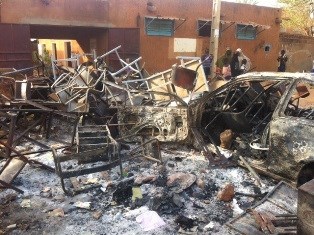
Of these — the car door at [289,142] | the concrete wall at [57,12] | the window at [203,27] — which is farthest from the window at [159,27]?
the car door at [289,142]

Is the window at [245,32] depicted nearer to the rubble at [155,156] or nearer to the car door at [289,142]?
the rubble at [155,156]

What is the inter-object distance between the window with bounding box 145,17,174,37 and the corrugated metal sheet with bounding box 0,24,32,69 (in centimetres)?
465

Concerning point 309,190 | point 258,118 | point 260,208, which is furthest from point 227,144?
point 309,190

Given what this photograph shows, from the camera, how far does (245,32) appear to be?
16.4m

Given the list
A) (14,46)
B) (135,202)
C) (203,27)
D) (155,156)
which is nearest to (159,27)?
(203,27)

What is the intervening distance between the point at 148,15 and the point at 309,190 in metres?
11.9

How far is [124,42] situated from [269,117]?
850 cm

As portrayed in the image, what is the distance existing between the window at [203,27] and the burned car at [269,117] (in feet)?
31.0

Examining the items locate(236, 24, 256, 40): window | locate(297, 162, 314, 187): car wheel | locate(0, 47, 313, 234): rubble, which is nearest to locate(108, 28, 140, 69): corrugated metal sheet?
locate(236, 24, 256, 40): window

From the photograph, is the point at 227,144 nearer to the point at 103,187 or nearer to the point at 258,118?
the point at 258,118

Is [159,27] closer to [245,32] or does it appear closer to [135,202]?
[245,32]

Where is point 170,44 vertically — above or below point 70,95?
above

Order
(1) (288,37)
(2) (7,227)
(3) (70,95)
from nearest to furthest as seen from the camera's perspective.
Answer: (2) (7,227)
(3) (70,95)
(1) (288,37)

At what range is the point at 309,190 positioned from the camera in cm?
247
